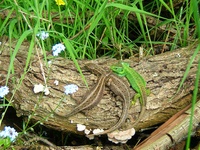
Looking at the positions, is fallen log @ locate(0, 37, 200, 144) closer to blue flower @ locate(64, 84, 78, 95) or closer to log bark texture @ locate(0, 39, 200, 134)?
log bark texture @ locate(0, 39, 200, 134)

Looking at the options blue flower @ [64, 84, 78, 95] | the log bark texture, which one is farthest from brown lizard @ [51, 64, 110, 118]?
blue flower @ [64, 84, 78, 95]

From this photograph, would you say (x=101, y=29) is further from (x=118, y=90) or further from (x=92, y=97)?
(x=92, y=97)

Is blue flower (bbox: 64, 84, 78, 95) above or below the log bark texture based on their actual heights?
above

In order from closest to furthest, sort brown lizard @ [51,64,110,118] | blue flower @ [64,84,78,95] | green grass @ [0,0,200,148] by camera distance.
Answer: blue flower @ [64,84,78,95]
brown lizard @ [51,64,110,118]
green grass @ [0,0,200,148]

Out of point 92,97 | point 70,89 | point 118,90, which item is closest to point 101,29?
point 118,90

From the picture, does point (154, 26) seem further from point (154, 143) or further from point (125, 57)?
point (154, 143)

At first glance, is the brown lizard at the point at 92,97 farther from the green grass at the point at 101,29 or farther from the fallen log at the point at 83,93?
the green grass at the point at 101,29

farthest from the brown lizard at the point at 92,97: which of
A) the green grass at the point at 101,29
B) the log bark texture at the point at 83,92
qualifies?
the green grass at the point at 101,29
